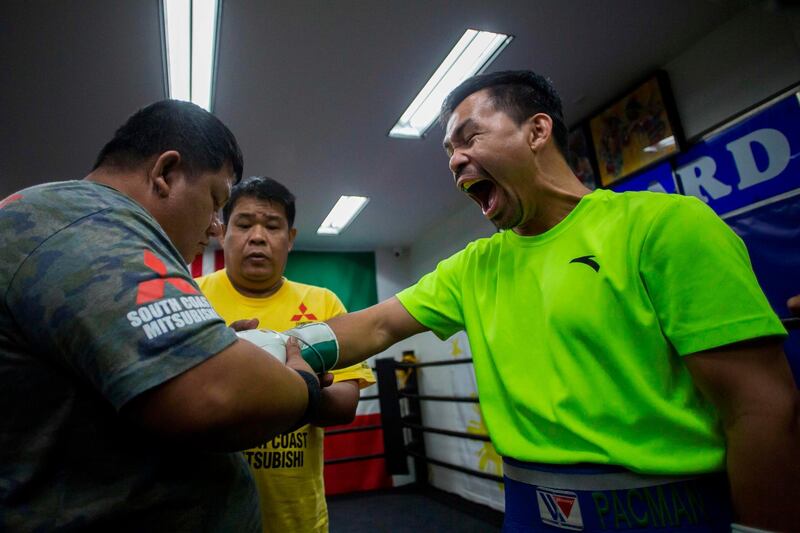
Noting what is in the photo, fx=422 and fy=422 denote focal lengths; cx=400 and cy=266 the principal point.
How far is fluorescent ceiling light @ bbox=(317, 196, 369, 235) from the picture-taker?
13.7ft

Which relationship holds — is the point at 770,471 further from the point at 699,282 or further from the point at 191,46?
the point at 191,46

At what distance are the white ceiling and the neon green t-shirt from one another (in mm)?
1633

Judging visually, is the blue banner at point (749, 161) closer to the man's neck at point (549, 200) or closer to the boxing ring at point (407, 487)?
the man's neck at point (549, 200)

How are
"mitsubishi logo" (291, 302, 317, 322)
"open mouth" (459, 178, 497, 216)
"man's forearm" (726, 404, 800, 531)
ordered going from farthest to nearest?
"mitsubishi logo" (291, 302, 317, 322)
"open mouth" (459, 178, 497, 216)
"man's forearm" (726, 404, 800, 531)

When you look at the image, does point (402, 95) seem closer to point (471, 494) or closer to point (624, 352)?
point (624, 352)

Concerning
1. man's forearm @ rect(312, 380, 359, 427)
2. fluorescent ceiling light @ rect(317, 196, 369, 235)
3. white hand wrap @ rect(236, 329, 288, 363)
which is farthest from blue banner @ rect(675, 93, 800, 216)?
fluorescent ceiling light @ rect(317, 196, 369, 235)

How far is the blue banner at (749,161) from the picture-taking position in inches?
76.7

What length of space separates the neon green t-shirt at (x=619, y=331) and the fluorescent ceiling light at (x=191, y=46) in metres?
1.93

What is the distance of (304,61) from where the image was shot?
7.48 feet

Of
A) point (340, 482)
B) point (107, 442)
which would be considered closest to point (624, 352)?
point (107, 442)

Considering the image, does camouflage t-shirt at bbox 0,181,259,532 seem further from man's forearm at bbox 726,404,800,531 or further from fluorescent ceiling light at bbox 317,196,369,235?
fluorescent ceiling light at bbox 317,196,369,235

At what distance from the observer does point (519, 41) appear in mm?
2266

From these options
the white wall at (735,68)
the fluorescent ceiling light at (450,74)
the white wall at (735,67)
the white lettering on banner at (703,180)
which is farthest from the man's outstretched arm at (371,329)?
the white wall at (735,68)

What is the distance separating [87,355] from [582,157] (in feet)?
10.3
